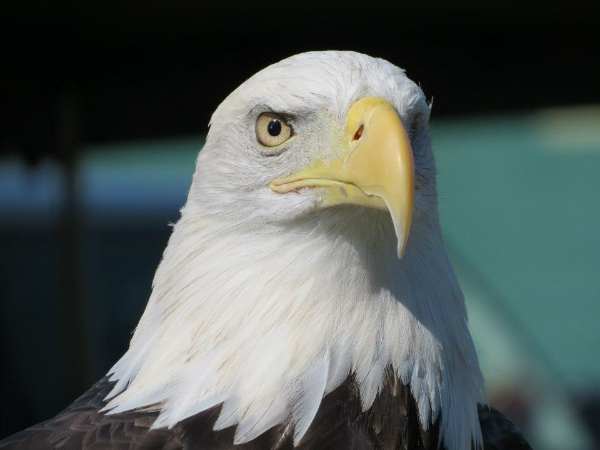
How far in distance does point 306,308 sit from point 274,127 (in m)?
0.44

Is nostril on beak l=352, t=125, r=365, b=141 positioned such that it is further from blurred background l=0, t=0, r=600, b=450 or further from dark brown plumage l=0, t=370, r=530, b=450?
blurred background l=0, t=0, r=600, b=450

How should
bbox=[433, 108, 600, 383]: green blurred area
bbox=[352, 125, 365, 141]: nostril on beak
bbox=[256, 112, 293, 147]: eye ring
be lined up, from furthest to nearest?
bbox=[433, 108, 600, 383]: green blurred area → bbox=[256, 112, 293, 147]: eye ring → bbox=[352, 125, 365, 141]: nostril on beak

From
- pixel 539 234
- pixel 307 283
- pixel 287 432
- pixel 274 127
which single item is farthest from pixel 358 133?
pixel 539 234

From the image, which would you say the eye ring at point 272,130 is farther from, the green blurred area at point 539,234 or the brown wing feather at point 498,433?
the green blurred area at point 539,234

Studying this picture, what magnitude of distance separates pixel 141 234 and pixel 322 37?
7.95ft

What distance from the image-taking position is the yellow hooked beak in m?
1.76

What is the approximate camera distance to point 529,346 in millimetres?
6262

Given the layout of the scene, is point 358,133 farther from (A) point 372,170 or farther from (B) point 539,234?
(B) point 539,234

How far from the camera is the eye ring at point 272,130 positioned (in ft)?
6.77

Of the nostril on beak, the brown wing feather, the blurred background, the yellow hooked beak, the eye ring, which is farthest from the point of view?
the blurred background

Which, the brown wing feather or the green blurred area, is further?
the green blurred area

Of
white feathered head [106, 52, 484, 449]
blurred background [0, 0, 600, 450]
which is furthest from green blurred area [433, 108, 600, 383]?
white feathered head [106, 52, 484, 449]

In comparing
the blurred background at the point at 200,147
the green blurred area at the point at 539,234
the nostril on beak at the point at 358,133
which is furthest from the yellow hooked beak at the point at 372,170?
the green blurred area at the point at 539,234

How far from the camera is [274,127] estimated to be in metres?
2.08
